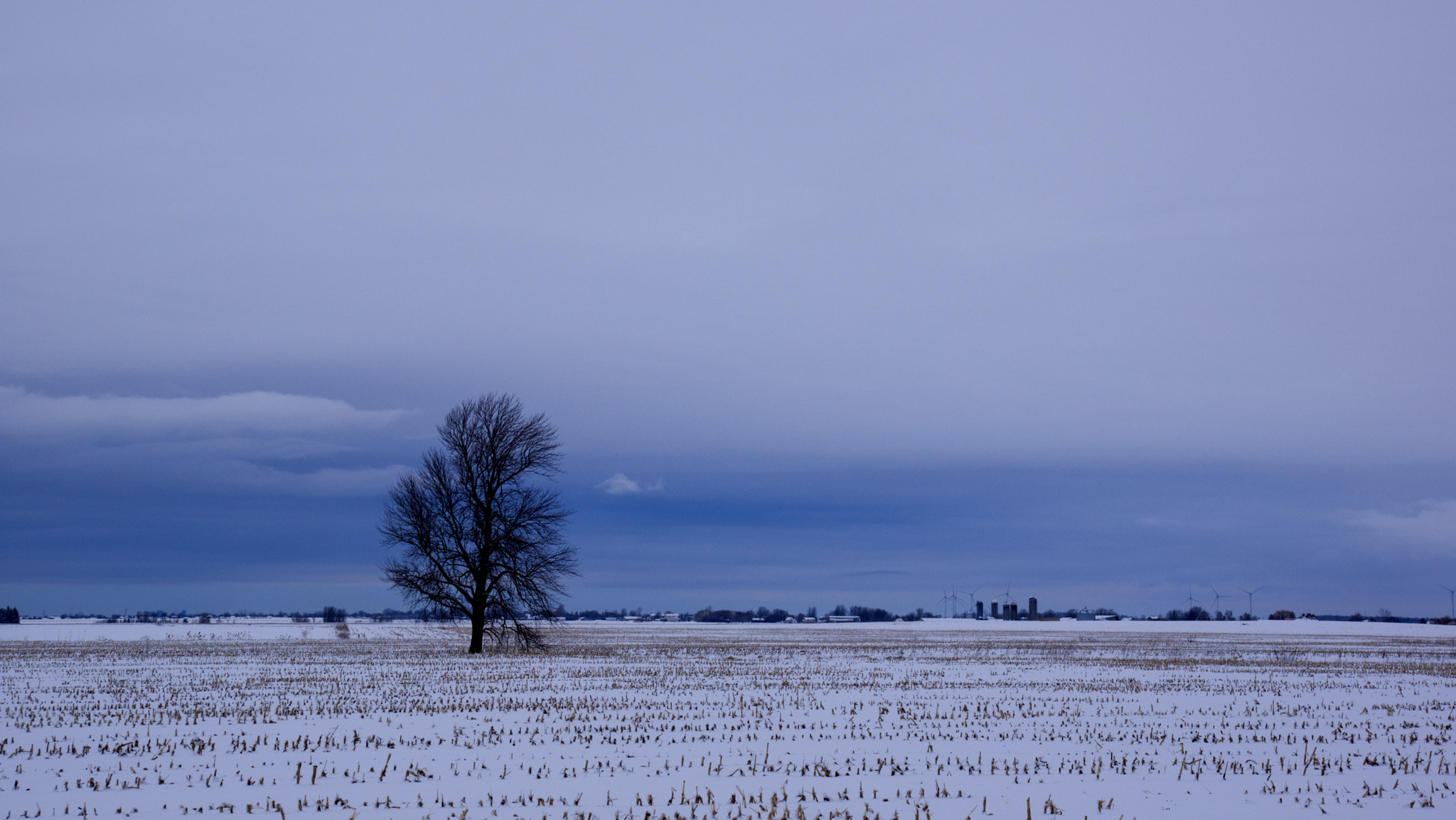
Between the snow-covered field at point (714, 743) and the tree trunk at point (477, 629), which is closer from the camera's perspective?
the snow-covered field at point (714, 743)

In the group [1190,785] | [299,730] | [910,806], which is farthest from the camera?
[299,730]

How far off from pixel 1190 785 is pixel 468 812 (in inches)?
368

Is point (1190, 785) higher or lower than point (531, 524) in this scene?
lower

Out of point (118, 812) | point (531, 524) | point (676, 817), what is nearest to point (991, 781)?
point (676, 817)

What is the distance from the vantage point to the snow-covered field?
460 inches

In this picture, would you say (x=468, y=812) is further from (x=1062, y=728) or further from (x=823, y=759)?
(x=1062, y=728)

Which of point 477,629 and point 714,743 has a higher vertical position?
point 714,743

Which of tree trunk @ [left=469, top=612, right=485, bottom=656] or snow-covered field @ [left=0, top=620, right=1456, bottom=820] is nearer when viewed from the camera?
snow-covered field @ [left=0, top=620, right=1456, bottom=820]

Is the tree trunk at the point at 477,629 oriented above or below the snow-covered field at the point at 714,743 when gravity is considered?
below

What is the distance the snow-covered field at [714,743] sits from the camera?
11.7 metres

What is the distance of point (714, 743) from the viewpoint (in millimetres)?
16078

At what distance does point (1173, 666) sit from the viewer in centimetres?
3719

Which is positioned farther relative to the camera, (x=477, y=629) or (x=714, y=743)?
(x=477, y=629)

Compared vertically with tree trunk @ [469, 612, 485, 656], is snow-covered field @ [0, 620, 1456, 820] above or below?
above
